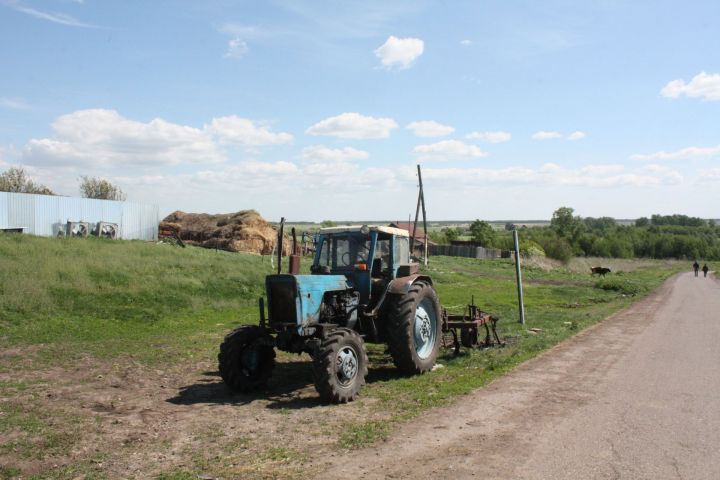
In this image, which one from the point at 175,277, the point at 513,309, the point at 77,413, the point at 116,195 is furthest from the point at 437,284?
the point at 116,195

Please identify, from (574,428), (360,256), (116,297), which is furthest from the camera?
(116,297)

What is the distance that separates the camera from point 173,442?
21.3ft

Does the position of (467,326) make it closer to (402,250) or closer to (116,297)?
(402,250)

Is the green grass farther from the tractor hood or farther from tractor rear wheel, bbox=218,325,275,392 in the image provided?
the tractor hood

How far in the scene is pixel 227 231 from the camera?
35.9 metres

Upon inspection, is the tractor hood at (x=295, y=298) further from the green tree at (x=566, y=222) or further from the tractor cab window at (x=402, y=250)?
the green tree at (x=566, y=222)

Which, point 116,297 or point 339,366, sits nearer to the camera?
point 339,366

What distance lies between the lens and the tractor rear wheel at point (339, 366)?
7871mm

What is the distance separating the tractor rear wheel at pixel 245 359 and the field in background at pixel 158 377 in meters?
0.24

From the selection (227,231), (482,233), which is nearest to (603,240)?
(482,233)

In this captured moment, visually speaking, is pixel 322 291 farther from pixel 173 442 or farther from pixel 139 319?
pixel 139 319

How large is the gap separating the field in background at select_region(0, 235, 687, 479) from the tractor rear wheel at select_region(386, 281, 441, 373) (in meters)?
0.34

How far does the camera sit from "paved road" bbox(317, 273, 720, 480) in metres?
5.63

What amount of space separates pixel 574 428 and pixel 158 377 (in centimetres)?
664
